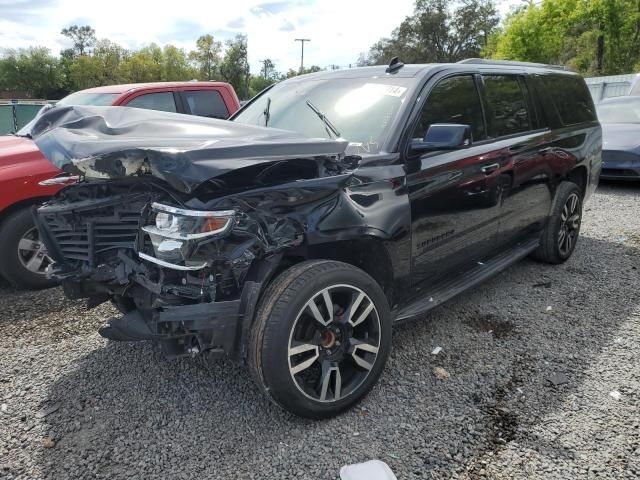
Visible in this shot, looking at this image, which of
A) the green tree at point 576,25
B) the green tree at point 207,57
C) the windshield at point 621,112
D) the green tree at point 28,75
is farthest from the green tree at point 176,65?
the windshield at point 621,112

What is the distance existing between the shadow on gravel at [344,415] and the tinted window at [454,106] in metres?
1.47

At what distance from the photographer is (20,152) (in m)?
4.33

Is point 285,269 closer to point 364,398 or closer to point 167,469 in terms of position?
point 364,398

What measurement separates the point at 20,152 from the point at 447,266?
3834 mm

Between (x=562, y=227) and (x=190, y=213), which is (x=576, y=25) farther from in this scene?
(x=190, y=213)

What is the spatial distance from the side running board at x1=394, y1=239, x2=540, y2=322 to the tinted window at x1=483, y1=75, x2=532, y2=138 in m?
1.02

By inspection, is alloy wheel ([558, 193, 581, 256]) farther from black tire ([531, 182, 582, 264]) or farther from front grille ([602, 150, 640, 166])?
front grille ([602, 150, 640, 166])

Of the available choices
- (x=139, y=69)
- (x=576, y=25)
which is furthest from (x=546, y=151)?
(x=139, y=69)

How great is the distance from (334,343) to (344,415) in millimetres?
419

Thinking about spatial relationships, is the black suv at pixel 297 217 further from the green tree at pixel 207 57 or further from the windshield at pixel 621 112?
the green tree at pixel 207 57

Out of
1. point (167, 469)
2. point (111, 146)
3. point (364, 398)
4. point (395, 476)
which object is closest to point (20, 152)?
point (111, 146)

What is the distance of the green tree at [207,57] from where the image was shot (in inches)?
2527

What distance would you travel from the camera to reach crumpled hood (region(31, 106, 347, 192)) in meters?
2.09

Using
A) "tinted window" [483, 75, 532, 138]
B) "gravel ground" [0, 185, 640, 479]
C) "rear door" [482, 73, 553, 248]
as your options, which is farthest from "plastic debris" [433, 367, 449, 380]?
"tinted window" [483, 75, 532, 138]
